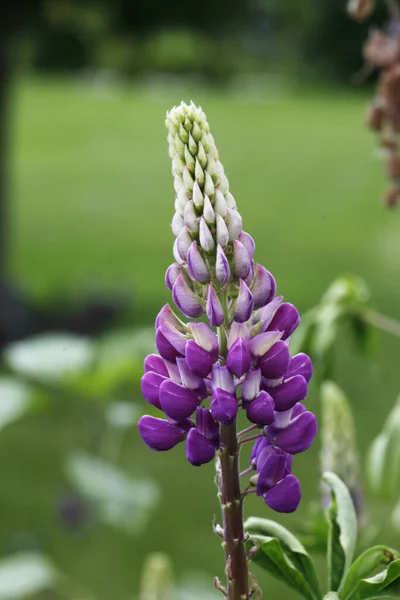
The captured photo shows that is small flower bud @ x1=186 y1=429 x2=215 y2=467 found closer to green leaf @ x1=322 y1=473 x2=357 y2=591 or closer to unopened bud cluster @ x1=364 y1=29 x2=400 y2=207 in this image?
green leaf @ x1=322 y1=473 x2=357 y2=591

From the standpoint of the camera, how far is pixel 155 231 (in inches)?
342

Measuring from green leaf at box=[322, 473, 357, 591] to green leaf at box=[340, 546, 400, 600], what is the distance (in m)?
0.01

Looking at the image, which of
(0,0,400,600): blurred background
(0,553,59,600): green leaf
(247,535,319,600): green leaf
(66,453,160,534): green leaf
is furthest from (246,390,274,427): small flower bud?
(66,453,160,534): green leaf

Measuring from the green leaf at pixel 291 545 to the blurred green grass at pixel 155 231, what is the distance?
39.9 inches

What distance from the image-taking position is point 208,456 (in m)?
0.64

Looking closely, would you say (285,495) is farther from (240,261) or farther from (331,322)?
(331,322)

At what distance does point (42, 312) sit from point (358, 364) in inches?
69.8

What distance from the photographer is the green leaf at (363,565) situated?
700 mm

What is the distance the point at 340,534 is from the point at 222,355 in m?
0.19

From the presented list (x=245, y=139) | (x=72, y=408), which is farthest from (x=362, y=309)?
(x=245, y=139)

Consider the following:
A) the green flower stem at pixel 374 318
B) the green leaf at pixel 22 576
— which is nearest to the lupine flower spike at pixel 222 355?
the green flower stem at pixel 374 318

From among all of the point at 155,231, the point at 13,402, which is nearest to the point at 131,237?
the point at 155,231

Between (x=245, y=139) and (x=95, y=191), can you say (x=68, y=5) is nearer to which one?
(x=95, y=191)

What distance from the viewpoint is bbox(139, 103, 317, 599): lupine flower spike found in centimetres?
63
